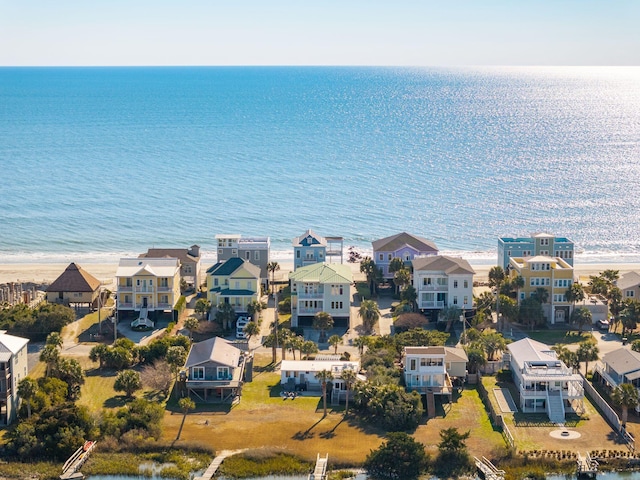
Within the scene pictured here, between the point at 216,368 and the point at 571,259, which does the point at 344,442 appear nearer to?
the point at 216,368

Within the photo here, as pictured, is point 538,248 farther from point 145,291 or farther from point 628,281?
point 145,291

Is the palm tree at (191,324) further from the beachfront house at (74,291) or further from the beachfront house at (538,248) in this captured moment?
the beachfront house at (538,248)

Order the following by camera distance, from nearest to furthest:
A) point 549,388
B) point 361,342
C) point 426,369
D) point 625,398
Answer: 1. point 625,398
2. point 549,388
3. point 426,369
4. point 361,342

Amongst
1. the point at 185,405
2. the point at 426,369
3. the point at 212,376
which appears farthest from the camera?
the point at 212,376

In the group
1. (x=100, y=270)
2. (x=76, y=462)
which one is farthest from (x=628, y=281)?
(x=100, y=270)

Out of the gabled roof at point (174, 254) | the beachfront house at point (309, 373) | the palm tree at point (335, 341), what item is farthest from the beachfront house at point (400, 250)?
the beachfront house at point (309, 373)

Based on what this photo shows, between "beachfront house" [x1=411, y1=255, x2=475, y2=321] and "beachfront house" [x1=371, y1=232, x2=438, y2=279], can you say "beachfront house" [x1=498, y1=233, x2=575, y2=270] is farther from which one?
"beachfront house" [x1=411, y1=255, x2=475, y2=321]

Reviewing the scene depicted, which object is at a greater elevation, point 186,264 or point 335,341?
point 186,264

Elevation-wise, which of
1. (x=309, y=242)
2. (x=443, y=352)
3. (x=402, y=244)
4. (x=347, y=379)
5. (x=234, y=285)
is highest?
(x=309, y=242)
